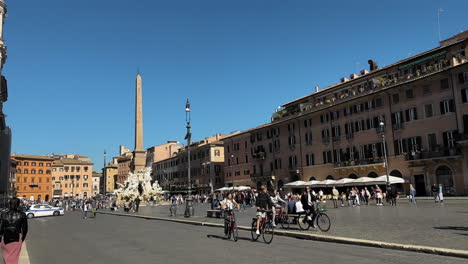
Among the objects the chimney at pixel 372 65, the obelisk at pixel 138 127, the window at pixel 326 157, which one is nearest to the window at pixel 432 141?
the window at pixel 326 157

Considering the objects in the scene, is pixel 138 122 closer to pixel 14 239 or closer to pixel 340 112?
pixel 340 112

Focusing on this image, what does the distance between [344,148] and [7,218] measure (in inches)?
1635

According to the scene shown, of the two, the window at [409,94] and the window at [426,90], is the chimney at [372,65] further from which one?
the window at [426,90]

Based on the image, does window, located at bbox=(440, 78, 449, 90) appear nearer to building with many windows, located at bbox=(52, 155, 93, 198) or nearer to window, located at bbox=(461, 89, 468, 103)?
window, located at bbox=(461, 89, 468, 103)

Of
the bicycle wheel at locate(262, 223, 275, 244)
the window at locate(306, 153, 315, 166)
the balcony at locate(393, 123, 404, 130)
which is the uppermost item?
the balcony at locate(393, 123, 404, 130)

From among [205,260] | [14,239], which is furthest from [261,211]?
[14,239]

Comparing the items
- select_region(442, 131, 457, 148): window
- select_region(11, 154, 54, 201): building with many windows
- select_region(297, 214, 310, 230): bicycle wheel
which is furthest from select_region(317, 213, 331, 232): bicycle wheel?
select_region(11, 154, 54, 201): building with many windows

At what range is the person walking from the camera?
674 centimetres

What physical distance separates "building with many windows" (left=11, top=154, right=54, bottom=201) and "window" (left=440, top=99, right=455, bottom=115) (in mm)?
102807

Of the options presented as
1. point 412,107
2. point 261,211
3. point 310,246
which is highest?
point 412,107

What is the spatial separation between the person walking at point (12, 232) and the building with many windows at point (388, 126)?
29.5 m

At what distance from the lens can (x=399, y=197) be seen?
37.5 m

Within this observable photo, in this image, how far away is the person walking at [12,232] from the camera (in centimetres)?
674

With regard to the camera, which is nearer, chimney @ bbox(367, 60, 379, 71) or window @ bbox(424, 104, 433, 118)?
window @ bbox(424, 104, 433, 118)
